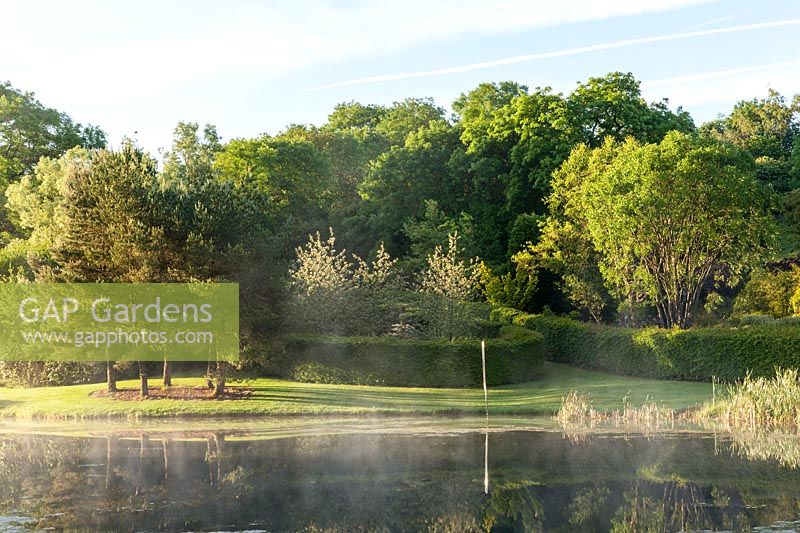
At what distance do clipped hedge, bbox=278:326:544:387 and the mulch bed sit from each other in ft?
9.57

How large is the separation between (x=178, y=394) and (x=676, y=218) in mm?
21698

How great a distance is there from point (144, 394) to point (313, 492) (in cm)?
1552

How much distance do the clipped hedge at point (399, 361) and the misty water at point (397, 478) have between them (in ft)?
23.0

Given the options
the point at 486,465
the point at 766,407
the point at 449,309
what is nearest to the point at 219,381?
the point at 449,309

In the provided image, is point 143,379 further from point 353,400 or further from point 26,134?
point 26,134

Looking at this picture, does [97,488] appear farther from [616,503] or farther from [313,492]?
[616,503]

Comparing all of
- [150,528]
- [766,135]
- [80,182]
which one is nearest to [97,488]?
[150,528]

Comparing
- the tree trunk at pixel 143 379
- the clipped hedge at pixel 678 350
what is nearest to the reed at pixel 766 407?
the clipped hedge at pixel 678 350

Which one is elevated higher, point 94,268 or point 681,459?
point 94,268

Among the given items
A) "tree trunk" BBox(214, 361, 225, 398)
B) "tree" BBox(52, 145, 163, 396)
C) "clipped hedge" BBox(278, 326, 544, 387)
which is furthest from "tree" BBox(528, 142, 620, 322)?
"tree" BBox(52, 145, 163, 396)

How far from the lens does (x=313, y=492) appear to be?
19531mm

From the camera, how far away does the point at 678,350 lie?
3681 cm

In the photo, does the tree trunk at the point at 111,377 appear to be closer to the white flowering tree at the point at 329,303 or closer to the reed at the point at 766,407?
the white flowering tree at the point at 329,303

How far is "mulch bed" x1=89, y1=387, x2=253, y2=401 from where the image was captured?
108 feet
